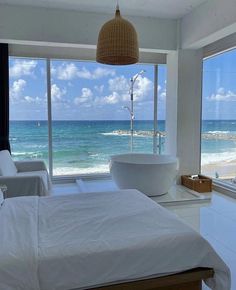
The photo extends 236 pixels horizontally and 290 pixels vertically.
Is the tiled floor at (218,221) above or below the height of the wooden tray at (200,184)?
below

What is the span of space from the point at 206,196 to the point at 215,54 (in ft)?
7.70

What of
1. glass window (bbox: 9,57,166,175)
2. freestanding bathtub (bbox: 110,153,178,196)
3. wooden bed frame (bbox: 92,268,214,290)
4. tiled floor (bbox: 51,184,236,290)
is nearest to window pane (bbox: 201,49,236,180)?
tiled floor (bbox: 51,184,236,290)

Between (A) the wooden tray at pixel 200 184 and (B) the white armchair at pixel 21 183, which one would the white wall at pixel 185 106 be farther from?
(B) the white armchair at pixel 21 183

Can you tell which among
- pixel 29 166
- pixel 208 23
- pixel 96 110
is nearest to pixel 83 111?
pixel 96 110

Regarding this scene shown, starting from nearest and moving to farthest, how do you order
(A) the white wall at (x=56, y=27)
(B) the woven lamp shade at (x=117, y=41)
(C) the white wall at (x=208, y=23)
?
(B) the woven lamp shade at (x=117, y=41) < (C) the white wall at (x=208, y=23) < (A) the white wall at (x=56, y=27)

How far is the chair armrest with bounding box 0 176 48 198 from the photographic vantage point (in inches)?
130

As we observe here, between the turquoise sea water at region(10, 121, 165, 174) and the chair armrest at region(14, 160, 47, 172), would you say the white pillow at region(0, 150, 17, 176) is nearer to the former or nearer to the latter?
the chair armrest at region(14, 160, 47, 172)

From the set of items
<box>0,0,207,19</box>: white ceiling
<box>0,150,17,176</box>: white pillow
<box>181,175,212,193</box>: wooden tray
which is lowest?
<box>181,175,212,193</box>: wooden tray

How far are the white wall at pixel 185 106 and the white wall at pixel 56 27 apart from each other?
2.03ft

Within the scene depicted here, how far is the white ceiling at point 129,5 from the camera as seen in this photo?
412 cm

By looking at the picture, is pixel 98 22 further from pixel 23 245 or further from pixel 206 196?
pixel 23 245

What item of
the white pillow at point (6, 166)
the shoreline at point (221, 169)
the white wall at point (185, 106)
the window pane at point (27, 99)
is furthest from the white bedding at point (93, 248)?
the window pane at point (27, 99)

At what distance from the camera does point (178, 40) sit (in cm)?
487

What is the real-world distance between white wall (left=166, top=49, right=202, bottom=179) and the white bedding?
10.1 feet
